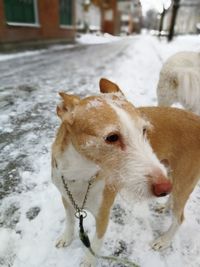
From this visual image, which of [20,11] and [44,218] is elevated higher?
[20,11]

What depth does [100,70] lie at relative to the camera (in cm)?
1037

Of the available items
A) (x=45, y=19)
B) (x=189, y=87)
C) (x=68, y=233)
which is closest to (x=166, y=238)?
(x=68, y=233)

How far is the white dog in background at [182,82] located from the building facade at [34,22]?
11333 millimetres

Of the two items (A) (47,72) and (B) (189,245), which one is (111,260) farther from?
(A) (47,72)

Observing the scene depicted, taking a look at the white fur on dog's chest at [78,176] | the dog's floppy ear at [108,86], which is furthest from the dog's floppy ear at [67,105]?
the dog's floppy ear at [108,86]

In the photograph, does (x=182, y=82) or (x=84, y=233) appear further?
(x=182, y=82)

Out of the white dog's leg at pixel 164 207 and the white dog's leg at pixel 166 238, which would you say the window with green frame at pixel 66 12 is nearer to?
the white dog's leg at pixel 164 207

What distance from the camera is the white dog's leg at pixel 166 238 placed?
2.68 metres

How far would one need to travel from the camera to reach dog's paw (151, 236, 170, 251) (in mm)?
2668

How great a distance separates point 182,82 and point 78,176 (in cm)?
247

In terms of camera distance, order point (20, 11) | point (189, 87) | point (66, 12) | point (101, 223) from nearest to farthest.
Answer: point (101, 223) < point (189, 87) < point (20, 11) < point (66, 12)

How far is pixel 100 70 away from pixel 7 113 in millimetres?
5478

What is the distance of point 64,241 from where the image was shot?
2641mm

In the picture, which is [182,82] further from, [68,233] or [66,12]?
[66,12]
